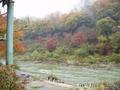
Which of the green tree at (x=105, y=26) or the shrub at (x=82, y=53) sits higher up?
the green tree at (x=105, y=26)

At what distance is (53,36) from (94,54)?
83.8 ft

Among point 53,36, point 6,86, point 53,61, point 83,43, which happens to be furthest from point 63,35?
point 6,86

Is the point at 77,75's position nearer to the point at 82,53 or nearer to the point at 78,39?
the point at 82,53

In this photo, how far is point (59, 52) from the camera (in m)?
72.6

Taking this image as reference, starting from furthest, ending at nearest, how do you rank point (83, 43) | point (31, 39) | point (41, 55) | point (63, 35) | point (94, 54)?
point (31, 39) < point (63, 35) < point (83, 43) < point (41, 55) < point (94, 54)

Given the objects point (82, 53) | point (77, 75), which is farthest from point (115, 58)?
point (77, 75)

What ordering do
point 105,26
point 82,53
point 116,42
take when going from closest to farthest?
point 82,53 → point 116,42 → point 105,26

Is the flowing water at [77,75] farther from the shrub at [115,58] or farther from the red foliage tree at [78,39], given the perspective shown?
the red foliage tree at [78,39]

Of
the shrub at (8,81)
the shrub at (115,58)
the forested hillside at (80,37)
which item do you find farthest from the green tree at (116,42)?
the shrub at (8,81)

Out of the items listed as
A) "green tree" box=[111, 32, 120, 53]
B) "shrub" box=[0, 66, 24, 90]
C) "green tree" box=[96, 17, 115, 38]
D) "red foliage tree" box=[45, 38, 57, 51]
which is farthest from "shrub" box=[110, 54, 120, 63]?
Result: "shrub" box=[0, 66, 24, 90]

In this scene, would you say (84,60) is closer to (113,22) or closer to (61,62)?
(61,62)

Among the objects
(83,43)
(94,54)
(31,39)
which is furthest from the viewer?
(31,39)

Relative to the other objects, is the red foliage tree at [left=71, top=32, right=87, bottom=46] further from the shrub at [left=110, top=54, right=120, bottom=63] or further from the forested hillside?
the shrub at [left=110, top=54, right=120, bottom=63]

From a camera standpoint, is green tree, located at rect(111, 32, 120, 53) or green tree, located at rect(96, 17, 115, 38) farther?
green tree, located at rect(96, 17, 115, 38)
